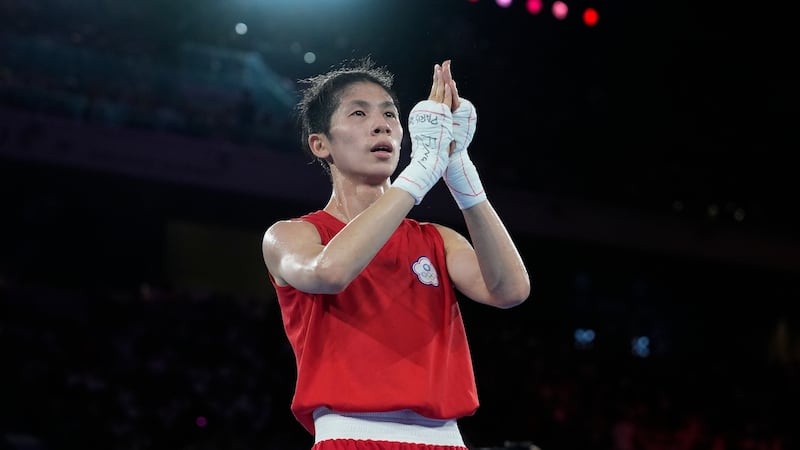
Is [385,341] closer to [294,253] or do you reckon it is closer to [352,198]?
[294,253]

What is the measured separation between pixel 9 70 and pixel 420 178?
9313 mm

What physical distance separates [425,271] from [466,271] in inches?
5.1

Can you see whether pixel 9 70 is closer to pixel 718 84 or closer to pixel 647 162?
pixel 647 162

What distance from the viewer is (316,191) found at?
37.2 ft

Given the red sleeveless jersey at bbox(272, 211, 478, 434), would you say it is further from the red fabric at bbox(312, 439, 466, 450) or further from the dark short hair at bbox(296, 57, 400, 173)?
the dark short hair at bbox(296, 57, 400, 173)

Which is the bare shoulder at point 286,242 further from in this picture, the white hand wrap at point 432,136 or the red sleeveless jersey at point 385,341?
the white hand wrap at point 432,136

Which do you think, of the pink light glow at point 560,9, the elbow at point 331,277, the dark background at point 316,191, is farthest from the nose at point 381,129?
the pink light glow at point 560,9

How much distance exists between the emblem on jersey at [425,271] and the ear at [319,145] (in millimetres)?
452

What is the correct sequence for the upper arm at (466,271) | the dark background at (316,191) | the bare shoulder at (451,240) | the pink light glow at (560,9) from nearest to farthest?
the upper arm at (466,271) → the bare shoulder at (451,240) → the dark background at (316,191) → the pink light glow at (560,9)

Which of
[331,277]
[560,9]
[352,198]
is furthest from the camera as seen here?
[560,9]

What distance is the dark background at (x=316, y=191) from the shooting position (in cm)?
863

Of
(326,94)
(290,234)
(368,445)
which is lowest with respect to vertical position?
(368,445)

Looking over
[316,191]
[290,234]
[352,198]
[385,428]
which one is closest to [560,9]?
[316,191]

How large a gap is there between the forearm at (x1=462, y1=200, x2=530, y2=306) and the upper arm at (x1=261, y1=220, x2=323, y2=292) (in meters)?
0.43
